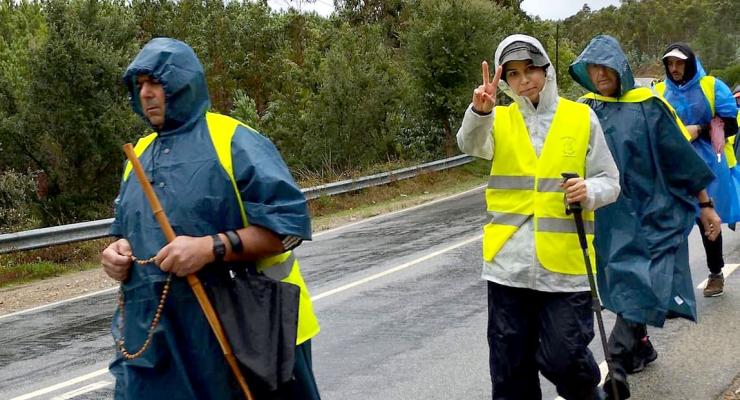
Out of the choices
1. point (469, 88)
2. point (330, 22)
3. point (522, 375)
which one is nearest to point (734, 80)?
point (330, 22)

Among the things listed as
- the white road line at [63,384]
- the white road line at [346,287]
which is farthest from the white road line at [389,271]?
the white road line at [63,384]

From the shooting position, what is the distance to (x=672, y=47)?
6.87m

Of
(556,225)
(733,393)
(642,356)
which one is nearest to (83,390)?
(556,225)

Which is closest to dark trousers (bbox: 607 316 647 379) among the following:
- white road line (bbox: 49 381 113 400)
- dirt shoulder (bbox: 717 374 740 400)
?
dirt shoulder (bbox: 717 374 740 400)

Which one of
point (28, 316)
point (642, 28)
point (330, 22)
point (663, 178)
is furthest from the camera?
point (642, 28)

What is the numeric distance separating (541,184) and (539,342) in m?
0.73

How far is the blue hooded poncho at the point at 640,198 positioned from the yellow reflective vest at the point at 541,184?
0.96m

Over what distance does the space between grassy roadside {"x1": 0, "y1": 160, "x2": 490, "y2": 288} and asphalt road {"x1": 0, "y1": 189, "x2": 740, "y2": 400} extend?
2396 millimetres

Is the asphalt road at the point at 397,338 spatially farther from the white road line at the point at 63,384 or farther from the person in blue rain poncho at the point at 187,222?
the person in blue rain poncho at the point at 187,222

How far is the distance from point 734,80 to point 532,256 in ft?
151

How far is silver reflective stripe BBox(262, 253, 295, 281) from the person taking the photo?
299 centimetres

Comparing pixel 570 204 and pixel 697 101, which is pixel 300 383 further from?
pixel 697 101

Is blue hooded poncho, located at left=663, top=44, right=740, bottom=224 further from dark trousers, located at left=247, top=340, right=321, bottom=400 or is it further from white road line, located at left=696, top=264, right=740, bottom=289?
dark trousers, located at left=247, top=340, right=321, bottom=400

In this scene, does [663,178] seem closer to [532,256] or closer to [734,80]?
[532,256]
